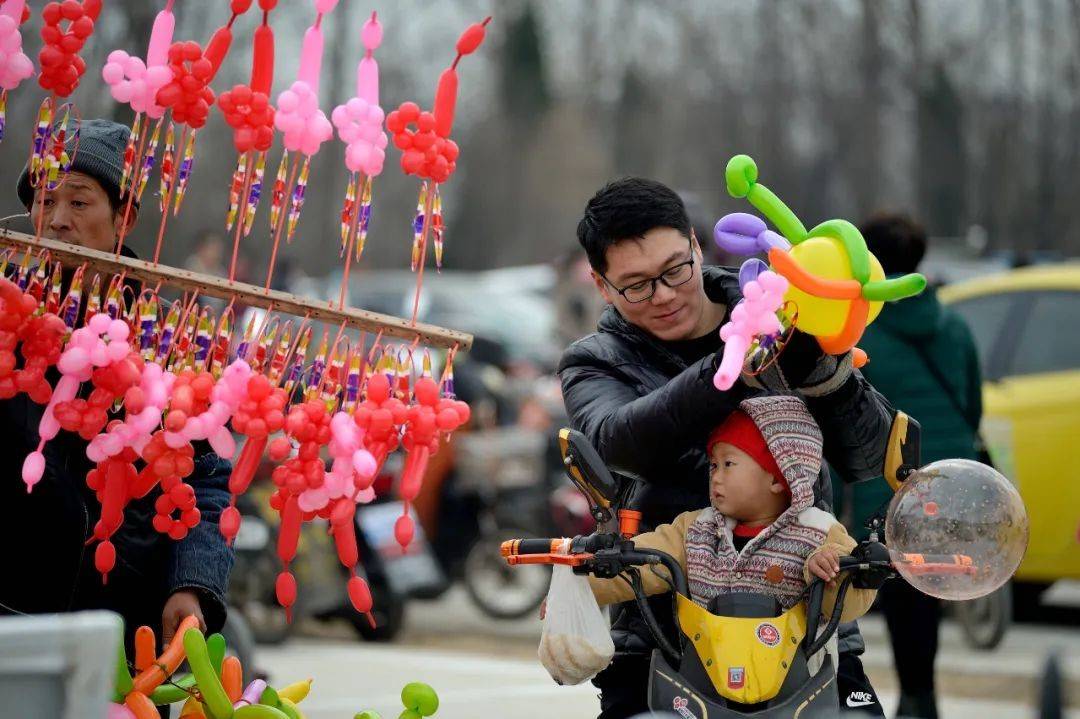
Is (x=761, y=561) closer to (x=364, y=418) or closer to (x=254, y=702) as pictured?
(x=364, y=418)

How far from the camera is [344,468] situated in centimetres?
339

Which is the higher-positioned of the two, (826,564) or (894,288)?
(894,288)

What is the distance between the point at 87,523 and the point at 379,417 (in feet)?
2.29

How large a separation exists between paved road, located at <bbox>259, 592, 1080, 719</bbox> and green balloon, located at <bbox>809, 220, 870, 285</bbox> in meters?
3.94

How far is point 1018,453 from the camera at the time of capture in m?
9.05

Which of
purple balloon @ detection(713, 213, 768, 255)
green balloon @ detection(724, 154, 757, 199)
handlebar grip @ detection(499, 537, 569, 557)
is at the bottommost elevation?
handlebar grip @ detection(499, 537, 569, 557)

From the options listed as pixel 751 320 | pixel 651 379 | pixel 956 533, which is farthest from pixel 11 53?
pixel 956 533

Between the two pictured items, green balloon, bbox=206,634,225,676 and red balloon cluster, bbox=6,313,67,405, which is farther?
green balloon, bbox=206,634,225,676

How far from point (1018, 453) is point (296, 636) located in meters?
4.41

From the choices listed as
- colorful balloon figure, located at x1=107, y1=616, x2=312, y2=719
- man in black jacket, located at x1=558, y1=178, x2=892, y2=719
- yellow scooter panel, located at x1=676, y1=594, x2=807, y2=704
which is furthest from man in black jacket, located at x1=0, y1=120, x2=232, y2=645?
yellow scooter panel, located at x1=676, y1=594, x2=807, y2=704

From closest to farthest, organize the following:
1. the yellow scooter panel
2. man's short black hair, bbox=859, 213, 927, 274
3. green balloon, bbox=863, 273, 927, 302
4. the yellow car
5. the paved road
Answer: green balloon, bbox=863, 273, 927, 302, the yellow scooter panel, man's short black hair, bbox=859, 213, 927, 274, the paved road, the yellow car

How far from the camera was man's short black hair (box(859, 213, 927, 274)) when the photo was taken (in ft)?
19.4

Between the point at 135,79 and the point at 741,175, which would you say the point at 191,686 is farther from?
the point at 741,175

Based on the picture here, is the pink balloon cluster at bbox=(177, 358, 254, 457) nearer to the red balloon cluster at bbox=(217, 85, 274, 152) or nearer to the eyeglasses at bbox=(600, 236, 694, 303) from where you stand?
the red balloon cluster at bbox=(217, 85, 274, 152)
